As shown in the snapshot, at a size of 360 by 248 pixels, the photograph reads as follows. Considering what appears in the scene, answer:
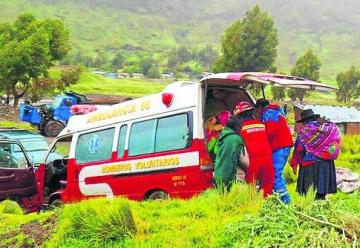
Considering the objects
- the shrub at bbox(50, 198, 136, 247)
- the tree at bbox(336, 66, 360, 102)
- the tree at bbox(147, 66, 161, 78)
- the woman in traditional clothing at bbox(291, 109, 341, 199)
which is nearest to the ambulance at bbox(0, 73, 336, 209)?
the woman in traditional clothing at bbox(291, 109, 341, 199)

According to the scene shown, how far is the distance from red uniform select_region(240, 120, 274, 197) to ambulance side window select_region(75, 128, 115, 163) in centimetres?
294

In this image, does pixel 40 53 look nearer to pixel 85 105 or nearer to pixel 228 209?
pixel 85 105

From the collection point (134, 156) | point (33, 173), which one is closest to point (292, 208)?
point (134, 156)

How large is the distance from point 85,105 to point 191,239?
23923mm

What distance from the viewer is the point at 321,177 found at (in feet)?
23.9

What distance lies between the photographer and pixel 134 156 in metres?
8.41

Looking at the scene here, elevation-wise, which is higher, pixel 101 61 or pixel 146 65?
pixel 101 61

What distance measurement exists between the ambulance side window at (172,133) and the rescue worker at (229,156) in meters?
1.14

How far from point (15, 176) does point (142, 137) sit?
15.5ft

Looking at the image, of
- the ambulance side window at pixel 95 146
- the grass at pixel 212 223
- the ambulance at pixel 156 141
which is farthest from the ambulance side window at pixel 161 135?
the grass at pixel 212 223

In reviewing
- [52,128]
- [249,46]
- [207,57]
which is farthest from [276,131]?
[207,57]

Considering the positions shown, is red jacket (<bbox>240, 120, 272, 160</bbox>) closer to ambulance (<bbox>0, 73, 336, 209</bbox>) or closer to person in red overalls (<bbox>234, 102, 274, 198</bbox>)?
person in red overalls (<bbox>234, 102, 274, 198</bbox>)

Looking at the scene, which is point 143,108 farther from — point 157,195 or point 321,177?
point 321,177

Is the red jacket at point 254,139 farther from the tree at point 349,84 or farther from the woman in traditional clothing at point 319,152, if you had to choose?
the tree at point 349,84
